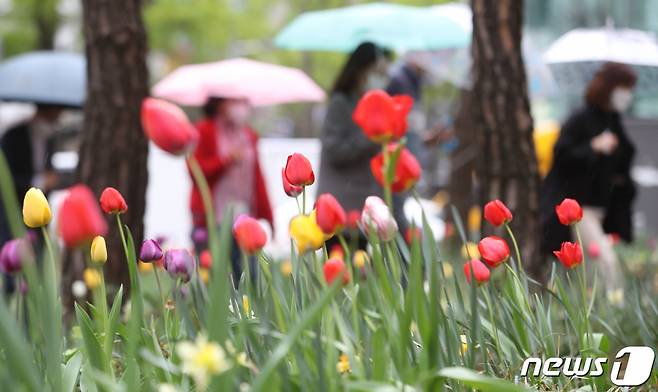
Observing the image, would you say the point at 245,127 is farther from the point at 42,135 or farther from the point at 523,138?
the point at 523,138

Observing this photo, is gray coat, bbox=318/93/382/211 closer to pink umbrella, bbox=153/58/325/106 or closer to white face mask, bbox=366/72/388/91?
white face mask, bbox=366/72/388/91

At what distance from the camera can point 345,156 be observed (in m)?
7.20

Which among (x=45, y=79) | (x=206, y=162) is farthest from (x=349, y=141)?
(x=45, y=79)

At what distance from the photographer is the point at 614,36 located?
8352mm

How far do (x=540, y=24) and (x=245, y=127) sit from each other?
55.4 ft

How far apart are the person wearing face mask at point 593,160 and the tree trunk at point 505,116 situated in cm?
130

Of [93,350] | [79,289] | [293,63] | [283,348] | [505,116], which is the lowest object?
[293,63]

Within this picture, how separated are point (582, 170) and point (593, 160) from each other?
93 mm

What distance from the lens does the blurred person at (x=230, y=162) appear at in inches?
291

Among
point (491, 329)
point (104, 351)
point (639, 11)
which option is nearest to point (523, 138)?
point (491, 329)

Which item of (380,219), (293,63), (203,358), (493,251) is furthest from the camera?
(293,63)

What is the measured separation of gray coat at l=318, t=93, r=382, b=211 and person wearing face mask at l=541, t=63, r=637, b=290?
1.03 metres

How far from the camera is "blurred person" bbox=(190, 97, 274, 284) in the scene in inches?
291

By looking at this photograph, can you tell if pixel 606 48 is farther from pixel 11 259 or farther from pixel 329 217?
pixel 329 217
